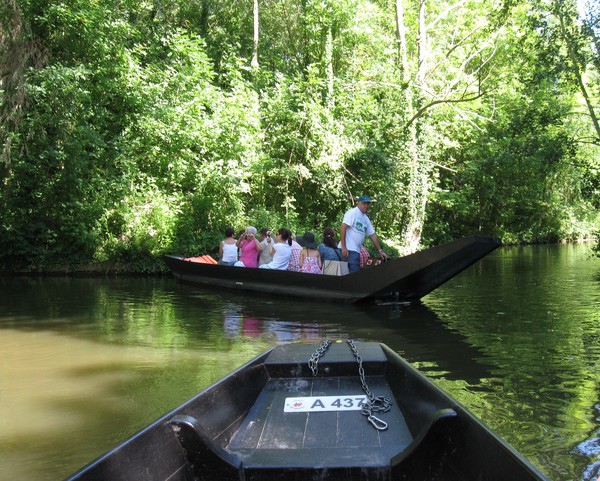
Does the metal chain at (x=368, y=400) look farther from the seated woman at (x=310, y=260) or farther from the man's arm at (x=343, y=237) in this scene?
the seated woman at (x=310, y=260)

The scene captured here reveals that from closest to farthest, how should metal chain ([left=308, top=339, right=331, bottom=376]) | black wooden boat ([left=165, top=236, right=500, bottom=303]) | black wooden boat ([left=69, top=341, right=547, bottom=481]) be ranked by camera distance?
black wooden boat ([left=69, top=341, right=547, bottom=481]) < metal chain ([left=308, top=339, right=331, bottom=376]) < black wooden boat ([left=165, top=236, right=500, bottom=303])

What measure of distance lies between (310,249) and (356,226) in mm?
1454

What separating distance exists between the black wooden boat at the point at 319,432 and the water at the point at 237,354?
37.9 inches

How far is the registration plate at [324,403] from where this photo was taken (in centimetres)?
373

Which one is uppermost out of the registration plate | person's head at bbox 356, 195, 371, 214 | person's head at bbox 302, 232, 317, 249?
person's head at bbox 356, 195, 371, 214

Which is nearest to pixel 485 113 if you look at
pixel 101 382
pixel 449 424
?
pixel 101 382

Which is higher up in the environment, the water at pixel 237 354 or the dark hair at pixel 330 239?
the dark hair at pixel 330 239

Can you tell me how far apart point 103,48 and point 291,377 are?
52.1 feet

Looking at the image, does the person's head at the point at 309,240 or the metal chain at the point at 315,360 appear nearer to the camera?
the metal chain at the point at 315,360

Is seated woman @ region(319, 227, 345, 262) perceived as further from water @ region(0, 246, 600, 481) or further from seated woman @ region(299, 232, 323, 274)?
water @ region(0, 246, 600, 481)

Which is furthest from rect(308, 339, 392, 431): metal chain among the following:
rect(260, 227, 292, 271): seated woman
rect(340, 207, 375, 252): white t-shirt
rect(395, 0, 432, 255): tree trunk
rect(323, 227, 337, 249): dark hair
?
rect(395, 0, 432, 255): tree trunk

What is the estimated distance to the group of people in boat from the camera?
31.4 ft

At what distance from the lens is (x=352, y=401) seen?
3.79 meters

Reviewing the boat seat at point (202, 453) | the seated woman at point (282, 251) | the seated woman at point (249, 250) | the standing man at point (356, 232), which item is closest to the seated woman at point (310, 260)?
the seated woman at point (282, 251)
